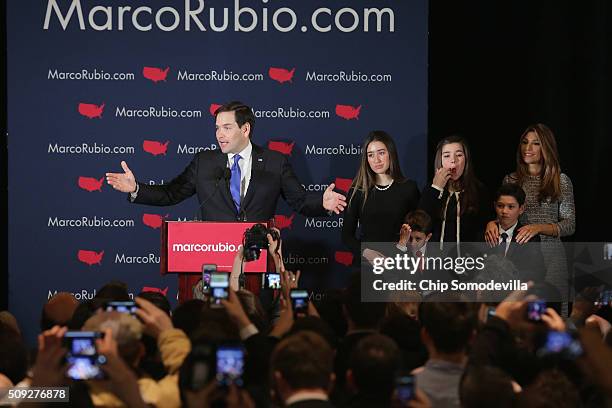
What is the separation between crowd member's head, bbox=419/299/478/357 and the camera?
3.52 metres

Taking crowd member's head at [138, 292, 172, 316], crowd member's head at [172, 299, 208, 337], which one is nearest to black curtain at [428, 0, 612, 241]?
crowd member's head at [138, 292, 172, 316]

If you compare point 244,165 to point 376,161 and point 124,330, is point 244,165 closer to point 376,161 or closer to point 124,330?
point 376,161

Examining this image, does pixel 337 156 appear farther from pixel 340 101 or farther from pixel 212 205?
pixel 212 205

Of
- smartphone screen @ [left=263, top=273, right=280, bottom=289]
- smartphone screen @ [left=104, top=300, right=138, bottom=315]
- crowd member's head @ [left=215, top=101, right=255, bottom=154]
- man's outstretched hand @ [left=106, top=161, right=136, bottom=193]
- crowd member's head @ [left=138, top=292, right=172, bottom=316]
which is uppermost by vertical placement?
crowd member's head @ [left=215, top=101, right=255, bottom=154]

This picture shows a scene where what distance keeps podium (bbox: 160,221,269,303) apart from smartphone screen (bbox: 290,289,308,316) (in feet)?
3.89

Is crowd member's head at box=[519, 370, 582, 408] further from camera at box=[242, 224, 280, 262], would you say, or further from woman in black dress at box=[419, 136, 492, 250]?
woman in black dress at box=[419, 136, 492, 250]

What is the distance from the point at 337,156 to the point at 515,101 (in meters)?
1.53

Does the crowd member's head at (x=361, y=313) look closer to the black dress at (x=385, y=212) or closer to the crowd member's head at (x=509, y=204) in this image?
the crowd member's head at (x=509, y=204)

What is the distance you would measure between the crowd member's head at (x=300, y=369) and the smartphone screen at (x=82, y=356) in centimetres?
60

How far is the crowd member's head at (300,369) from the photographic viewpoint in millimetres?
2967

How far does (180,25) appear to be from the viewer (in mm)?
7680

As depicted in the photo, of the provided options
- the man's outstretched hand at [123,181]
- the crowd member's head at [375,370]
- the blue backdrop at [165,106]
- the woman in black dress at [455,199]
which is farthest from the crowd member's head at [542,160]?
the crowd member's head at [375,370]

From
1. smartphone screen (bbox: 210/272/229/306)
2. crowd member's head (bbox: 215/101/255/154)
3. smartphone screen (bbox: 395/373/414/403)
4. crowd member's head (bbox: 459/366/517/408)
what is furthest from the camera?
crowd member's head (bbox: 215/101/255/154)

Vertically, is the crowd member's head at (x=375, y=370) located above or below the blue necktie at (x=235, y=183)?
below
